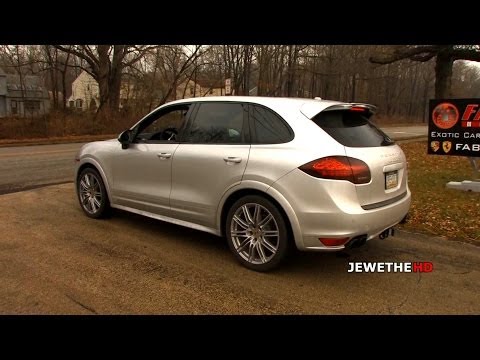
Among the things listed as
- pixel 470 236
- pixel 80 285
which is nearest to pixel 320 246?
pixel 80 285

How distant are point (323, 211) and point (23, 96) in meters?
28.6

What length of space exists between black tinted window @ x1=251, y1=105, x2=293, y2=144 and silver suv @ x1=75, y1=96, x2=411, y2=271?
0.01 metres

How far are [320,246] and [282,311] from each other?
716 millimetres

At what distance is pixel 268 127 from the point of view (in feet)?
12.7

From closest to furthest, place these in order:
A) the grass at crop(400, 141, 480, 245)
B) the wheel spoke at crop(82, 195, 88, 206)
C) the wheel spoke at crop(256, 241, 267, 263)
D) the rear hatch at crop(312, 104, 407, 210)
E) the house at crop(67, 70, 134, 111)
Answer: the rear hatch at crop(312, 104, 407, 210) < the wheel spoke at crop(256, 241, 267, 263) < the grass at crop(400, 141, 480, 245) < the wheel spoke at crop(82, 195, 88, 206) < the house at crop(67, 70, 134, 111)

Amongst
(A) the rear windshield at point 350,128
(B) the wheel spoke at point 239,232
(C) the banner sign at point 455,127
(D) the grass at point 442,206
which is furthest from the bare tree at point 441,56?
(B) the wheel spoke at point 239,232

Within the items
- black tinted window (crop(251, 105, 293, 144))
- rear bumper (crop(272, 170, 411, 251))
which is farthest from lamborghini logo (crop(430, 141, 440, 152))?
black tinted window (crop(251, 105, 293, 144))

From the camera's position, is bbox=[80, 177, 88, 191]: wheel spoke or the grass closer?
the grass

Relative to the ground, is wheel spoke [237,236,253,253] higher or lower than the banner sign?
lower

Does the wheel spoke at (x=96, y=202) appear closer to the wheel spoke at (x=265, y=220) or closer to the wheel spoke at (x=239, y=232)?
the wheel spoke at (x=239, y=232)

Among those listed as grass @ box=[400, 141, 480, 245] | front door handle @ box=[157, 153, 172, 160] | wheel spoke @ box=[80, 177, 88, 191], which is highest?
front door handle @ box=[157, 153, 172, 160]

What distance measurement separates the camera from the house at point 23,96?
23.6 metres

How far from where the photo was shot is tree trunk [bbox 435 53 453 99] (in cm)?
1911

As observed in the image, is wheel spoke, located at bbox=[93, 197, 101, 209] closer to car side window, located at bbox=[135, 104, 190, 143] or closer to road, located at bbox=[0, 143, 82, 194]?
car side window, located at bbox=[135, 104, 190, 143]
